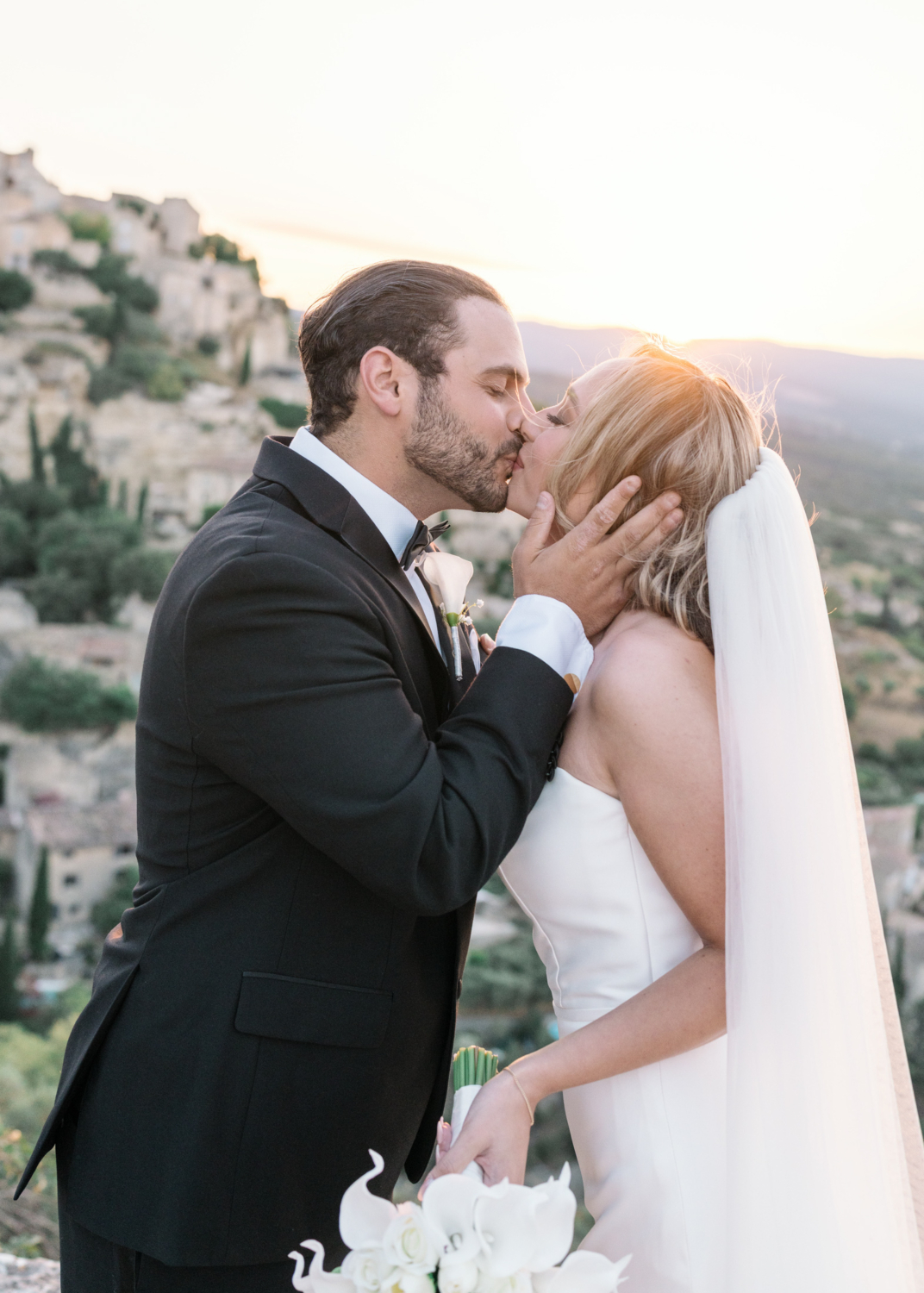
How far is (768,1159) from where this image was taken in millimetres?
1519

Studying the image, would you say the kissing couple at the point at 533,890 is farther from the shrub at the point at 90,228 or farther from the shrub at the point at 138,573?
the shrub at the point at 90,228

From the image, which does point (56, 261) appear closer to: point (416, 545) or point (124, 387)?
point (124, 387)

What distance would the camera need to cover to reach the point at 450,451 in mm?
1872

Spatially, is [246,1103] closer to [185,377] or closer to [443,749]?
[443,749]

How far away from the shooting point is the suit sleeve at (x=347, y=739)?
4.38 feet

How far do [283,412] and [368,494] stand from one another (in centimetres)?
5099

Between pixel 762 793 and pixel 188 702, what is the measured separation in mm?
820

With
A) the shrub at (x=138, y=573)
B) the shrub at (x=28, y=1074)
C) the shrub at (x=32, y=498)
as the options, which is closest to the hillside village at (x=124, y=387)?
the shrub at (x=138, y=573)

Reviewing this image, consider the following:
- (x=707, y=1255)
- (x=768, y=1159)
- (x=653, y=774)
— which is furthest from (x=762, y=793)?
(x=707, y=1255)

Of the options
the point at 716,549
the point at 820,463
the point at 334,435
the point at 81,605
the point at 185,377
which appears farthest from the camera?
the point at 185,377

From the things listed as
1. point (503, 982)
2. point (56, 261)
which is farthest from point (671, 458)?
point (56, 261)

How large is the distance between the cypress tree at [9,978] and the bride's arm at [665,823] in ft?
75.9

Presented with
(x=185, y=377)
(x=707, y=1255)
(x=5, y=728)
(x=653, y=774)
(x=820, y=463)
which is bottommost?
(x=5, y=728)

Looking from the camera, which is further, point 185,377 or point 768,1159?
point 185,377
